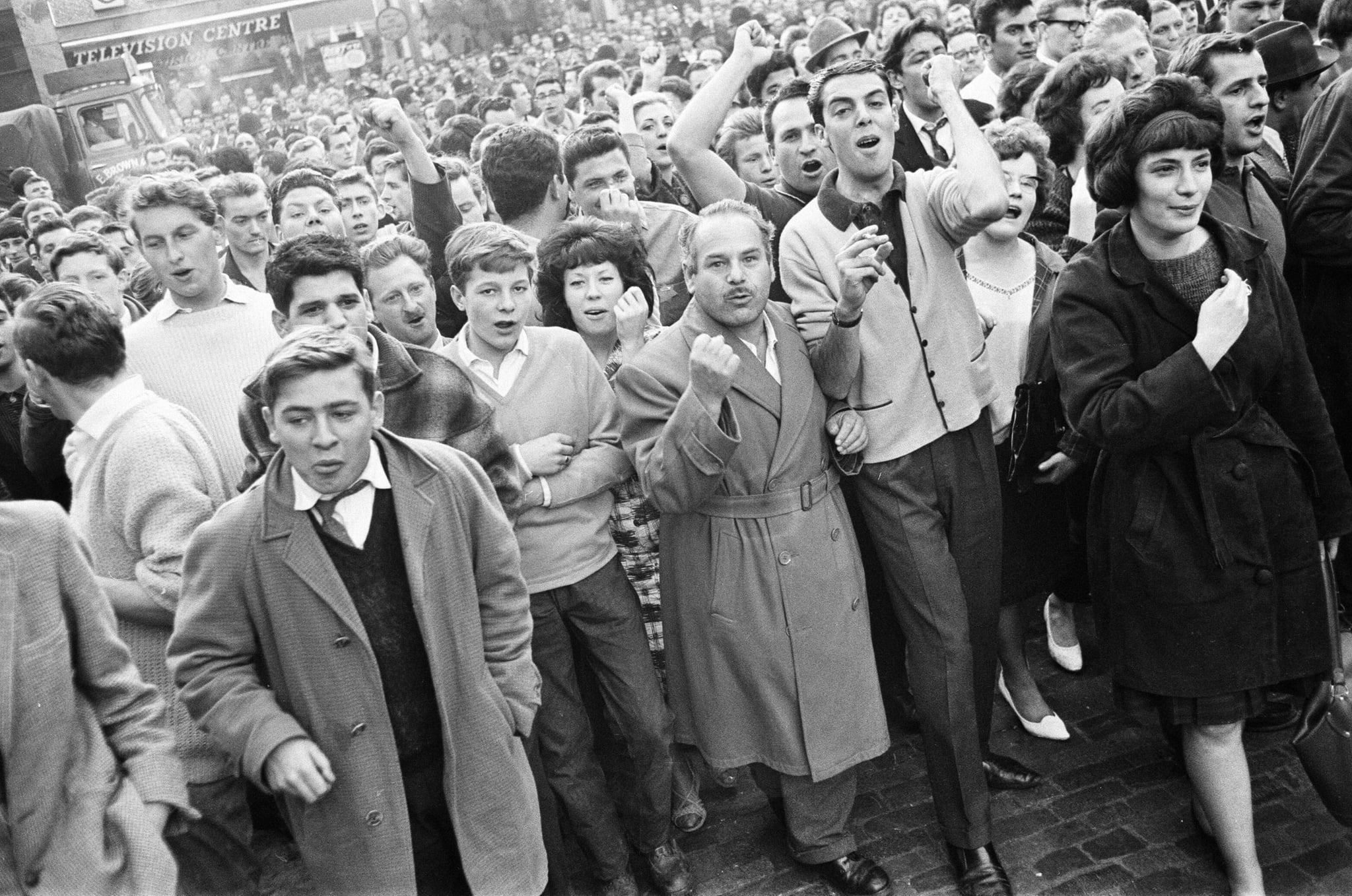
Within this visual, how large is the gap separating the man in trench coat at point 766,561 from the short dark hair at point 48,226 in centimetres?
587

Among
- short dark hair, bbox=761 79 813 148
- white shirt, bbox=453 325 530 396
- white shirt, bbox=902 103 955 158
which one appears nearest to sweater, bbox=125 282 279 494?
white shirt, bbox=453 325 530 396

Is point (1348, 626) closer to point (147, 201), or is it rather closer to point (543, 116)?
point (147, 201)

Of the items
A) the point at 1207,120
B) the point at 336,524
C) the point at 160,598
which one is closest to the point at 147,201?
the point at 160,598

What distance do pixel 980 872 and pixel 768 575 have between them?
1.15 metres

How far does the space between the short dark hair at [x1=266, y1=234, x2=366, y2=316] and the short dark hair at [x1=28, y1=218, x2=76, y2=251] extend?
16.4ft

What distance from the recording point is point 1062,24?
7.25 meters

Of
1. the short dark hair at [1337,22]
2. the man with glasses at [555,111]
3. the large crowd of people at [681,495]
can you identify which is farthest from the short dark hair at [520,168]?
the man with glasses at [555,111]

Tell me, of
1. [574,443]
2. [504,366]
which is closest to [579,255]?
[504,366]

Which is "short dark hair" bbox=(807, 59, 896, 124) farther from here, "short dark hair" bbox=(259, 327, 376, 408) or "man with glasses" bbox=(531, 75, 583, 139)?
"man with glasses" bbox=(531, 75, 583, 139)

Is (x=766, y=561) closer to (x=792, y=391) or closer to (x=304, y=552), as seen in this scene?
(x=792, y=391)

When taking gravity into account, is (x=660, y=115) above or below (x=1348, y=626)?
above

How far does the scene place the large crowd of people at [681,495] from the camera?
2730 millimetres

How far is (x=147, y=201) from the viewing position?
4074 mm

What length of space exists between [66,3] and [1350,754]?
1491 cm
